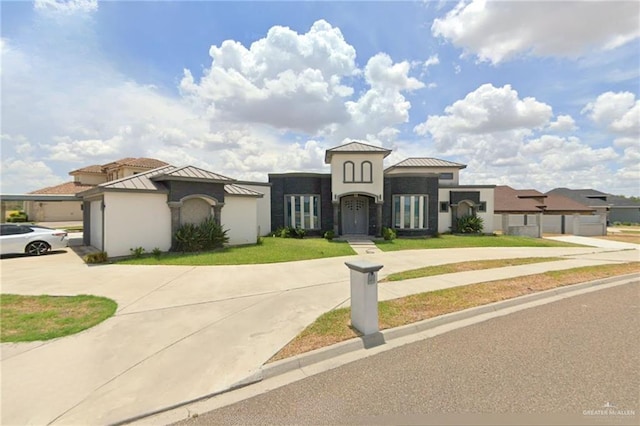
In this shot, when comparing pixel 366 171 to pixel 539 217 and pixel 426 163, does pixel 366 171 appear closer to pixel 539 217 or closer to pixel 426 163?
pixel 426 163

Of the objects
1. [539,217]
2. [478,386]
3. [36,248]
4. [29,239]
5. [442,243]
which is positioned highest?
[539,217]

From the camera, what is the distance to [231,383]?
361 centimetres

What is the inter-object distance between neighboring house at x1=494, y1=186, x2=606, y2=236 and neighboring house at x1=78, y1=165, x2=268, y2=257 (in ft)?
74.9

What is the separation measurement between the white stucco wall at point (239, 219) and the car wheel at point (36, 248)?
310 inches

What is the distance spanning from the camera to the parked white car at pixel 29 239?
12336 mm

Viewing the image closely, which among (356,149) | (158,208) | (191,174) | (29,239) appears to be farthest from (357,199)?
(29,239)

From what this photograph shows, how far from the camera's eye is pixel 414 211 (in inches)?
774

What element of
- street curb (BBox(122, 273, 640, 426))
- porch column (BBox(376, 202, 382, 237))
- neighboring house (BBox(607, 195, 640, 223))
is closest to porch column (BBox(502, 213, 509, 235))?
porch column (BBox(376, 202, 382, 237))

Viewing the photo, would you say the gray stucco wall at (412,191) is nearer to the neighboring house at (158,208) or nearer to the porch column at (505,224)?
the neighboring house at (158,208)

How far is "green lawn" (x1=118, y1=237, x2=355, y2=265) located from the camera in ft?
36.8

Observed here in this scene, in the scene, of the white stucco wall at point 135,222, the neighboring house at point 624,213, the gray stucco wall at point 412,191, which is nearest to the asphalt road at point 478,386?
the white stucco wall at point 135,222

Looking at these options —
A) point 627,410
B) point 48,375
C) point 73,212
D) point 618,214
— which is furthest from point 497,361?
point 618,214

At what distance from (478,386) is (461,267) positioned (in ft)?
25.4

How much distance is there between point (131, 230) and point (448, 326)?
12656 millimetres
